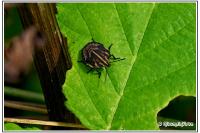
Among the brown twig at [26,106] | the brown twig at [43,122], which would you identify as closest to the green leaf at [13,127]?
the brown twig at [43,122]

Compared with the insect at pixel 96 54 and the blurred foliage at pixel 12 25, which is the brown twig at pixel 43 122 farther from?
the blurred foliage at pixel 12 25

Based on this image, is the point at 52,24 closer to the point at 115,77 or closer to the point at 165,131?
the point at 115,77

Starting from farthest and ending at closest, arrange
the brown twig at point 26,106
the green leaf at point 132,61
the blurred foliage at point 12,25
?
the blurred foliage at point 12,25
the brown twig at point 26,106
the green leaf at point 132,61

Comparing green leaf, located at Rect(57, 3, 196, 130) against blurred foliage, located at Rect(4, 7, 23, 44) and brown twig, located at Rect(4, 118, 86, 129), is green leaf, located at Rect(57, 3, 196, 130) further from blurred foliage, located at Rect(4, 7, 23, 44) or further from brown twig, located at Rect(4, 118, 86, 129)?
blurred foliage, located at Rect(4, 7, 23, 44)

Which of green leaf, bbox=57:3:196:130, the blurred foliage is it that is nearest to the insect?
green leaf, bbox=57:3:196:130

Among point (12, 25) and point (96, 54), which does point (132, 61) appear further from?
point (12, 25)

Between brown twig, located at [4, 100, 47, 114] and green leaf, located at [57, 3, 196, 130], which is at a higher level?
green leaf, located at [57, 3, 196, 130]
